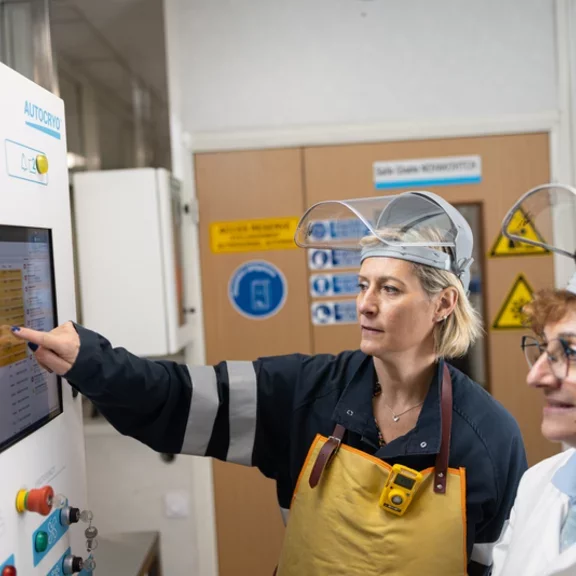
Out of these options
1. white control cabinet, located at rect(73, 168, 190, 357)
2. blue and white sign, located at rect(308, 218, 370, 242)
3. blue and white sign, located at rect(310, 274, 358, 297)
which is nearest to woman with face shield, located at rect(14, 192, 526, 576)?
blue and white sign, located at rect(308, 218, 370, 242)

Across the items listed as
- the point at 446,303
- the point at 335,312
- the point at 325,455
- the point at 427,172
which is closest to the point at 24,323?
the point at 325,455

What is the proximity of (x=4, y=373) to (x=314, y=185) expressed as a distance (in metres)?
1.62

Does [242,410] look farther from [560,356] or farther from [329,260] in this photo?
[329,260]

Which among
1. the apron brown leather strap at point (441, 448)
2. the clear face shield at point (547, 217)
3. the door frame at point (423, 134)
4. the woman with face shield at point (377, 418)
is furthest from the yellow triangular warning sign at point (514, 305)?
the clear face shield at point (547, 217)

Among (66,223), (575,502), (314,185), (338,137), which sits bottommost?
(575,502)

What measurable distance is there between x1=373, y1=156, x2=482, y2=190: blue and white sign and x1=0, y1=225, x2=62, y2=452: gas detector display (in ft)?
5.00

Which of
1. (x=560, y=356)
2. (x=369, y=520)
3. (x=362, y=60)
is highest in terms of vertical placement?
(x=362, y=60)

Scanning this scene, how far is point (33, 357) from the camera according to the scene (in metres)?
1.12

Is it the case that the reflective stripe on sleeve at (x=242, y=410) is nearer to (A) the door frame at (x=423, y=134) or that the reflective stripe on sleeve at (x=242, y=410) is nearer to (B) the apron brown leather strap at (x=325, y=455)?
(B) the apron brown leather strap at (x=325, y=455)

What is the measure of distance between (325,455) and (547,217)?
2.17ft

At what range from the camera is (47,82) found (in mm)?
1562

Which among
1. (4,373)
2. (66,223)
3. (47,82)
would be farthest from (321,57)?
(4,373)

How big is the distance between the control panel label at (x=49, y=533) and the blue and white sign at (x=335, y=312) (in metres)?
1.41

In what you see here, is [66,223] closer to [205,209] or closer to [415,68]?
[205,209]
